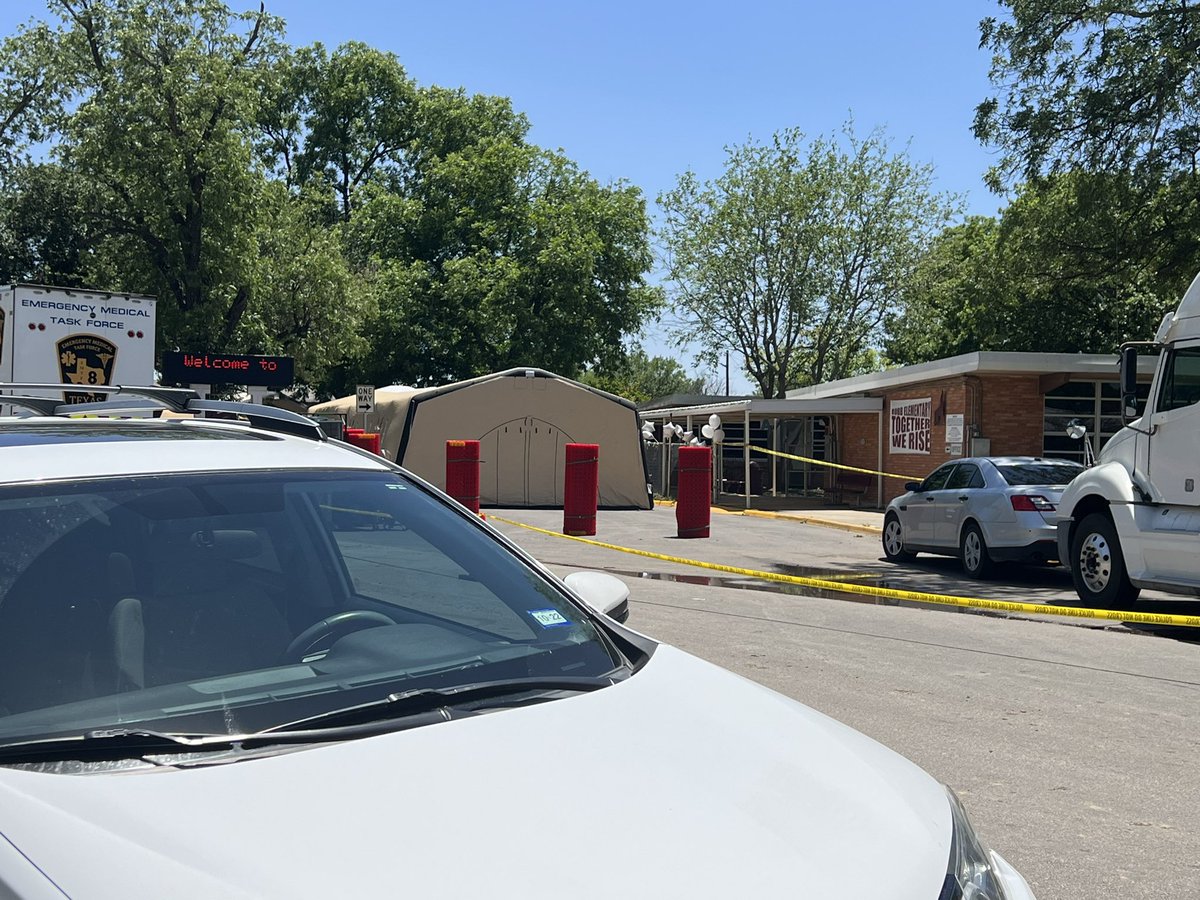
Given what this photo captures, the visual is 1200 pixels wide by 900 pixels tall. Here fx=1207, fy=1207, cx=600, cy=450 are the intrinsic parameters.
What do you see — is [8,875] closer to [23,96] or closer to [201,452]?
[201,452]

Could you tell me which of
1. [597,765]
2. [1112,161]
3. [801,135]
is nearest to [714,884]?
[597,765]

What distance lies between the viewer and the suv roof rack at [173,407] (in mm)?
4211

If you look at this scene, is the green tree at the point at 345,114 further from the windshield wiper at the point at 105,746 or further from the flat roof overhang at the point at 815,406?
the windshield wiper at the point at 105,746

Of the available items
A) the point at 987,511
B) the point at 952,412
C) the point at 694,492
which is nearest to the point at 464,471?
the point at 694,492

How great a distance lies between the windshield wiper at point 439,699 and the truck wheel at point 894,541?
1447 centimetres

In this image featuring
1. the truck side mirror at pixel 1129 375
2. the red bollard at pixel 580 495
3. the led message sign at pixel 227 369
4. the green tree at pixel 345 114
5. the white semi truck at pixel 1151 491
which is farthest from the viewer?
the green tree at pixel 345 114

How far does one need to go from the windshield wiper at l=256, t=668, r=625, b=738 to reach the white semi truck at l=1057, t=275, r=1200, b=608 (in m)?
9.15

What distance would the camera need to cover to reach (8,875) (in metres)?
1.82

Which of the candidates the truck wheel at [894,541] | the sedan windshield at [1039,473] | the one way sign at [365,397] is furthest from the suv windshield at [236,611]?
the one way sign at [365,397]

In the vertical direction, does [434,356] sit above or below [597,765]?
above

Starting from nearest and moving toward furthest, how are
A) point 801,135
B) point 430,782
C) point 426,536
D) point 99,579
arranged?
point 430,782 → point 99,579 → point 426,536 → point 801,135

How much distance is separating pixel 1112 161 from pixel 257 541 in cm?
1771

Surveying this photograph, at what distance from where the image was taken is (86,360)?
17578mm

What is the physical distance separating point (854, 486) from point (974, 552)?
1723 centimetres
